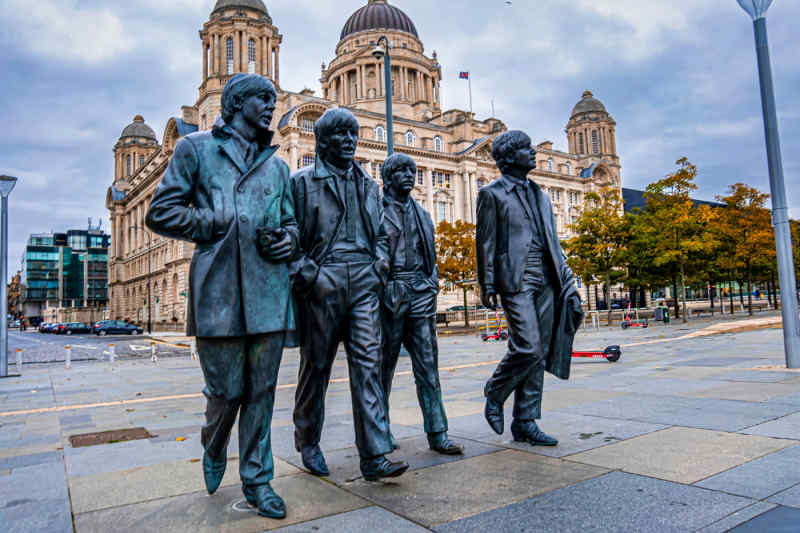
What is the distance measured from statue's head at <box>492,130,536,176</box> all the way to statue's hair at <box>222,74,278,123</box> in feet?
7.05

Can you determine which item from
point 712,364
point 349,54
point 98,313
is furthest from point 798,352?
point 98,313

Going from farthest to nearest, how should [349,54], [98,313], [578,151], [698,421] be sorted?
[98,313] < [578,151] < [349,54] < [698,421]

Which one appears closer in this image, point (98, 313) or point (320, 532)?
point (320, 532)

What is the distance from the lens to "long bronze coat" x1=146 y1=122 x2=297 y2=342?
3082 mm

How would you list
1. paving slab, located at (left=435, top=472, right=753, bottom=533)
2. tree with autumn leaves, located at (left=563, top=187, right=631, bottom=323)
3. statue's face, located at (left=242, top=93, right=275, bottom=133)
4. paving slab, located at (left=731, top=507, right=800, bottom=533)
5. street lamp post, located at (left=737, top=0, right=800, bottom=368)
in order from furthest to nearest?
tree with autumn leaves, located at (left=563, top=187, right=631, bottom=323), street lamp post, located at (left=737, top=0, right=800, bottom=368), statue's face, located at (left=242, top=93, right=275, bottom=133), paving slab, located at (left=435, top=472, right=753, bottom=533), paving slab, located at (left=731, top=507, right=800, bottom=533)

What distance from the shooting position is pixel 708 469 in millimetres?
3609

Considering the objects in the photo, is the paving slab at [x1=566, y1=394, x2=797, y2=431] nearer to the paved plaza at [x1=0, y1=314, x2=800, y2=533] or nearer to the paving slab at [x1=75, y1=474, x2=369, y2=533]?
the paved plaza at [x1=0, y1=314, x2=800, y2=533]

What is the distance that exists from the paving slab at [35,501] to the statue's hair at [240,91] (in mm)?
2377

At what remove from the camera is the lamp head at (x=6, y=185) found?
1409 cm

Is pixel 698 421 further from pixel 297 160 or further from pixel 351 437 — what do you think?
pixel 297 160

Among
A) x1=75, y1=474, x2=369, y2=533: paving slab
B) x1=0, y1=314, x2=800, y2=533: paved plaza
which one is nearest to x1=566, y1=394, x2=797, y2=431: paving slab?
x1=0, y1=314, x2=800, y2=533: paved plaza

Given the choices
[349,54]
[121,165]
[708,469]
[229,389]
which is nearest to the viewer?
[229,389]

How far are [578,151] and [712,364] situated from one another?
3035 inches

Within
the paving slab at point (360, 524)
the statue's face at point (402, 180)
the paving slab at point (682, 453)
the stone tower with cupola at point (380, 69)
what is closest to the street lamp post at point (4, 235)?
the statue's face at point (402, 180)
